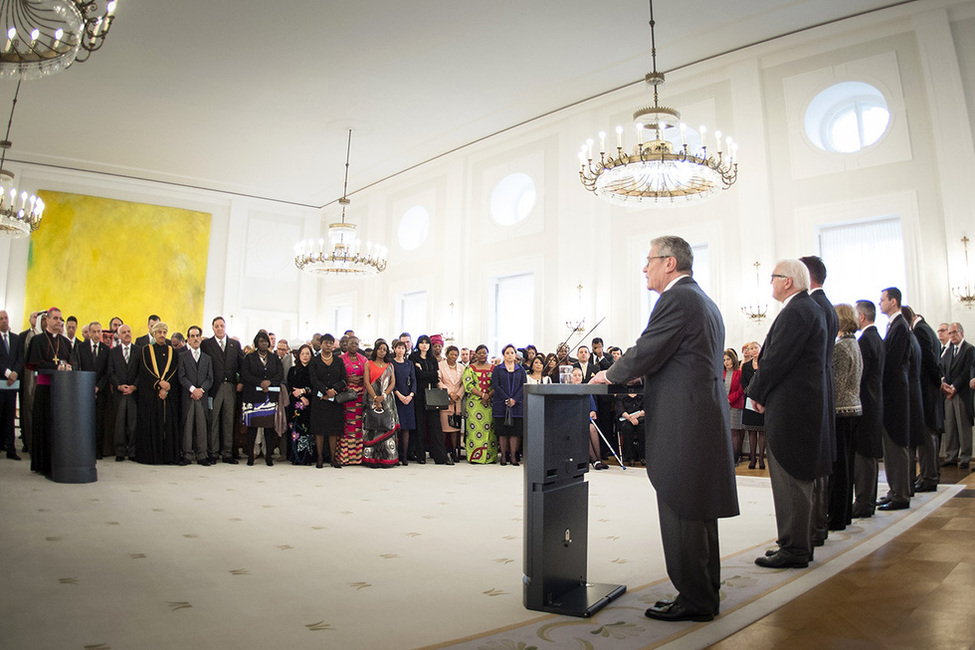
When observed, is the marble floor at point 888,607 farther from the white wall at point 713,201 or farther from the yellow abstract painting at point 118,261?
the yellow abstract painting at point 118,261

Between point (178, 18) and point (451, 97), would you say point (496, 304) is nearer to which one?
point (451, 97)

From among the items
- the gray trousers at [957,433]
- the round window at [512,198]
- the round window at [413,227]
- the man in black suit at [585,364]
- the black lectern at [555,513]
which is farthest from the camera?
the round window at [413,227]

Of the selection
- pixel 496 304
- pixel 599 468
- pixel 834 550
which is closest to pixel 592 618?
pixel 834 550

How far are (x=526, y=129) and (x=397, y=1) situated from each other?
4.35 m

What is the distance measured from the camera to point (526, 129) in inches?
497

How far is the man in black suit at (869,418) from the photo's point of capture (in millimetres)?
4199

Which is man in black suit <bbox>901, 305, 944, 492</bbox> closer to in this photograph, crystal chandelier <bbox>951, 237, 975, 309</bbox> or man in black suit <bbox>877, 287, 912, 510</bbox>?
man in black suit <bbox>877, 287, 912, 510</bbox>

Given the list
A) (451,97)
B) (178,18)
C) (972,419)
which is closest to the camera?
(972,419)

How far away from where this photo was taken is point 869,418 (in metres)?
4.19

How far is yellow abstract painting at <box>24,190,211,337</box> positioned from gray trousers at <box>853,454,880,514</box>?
600 inches

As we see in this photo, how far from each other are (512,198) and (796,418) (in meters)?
10.5

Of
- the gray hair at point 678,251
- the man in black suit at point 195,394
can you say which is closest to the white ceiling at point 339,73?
the man in black suit at point 195,394

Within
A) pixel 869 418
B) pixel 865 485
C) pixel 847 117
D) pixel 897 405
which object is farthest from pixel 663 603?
pixel 847 117

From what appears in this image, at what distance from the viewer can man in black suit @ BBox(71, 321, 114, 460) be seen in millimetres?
7473
